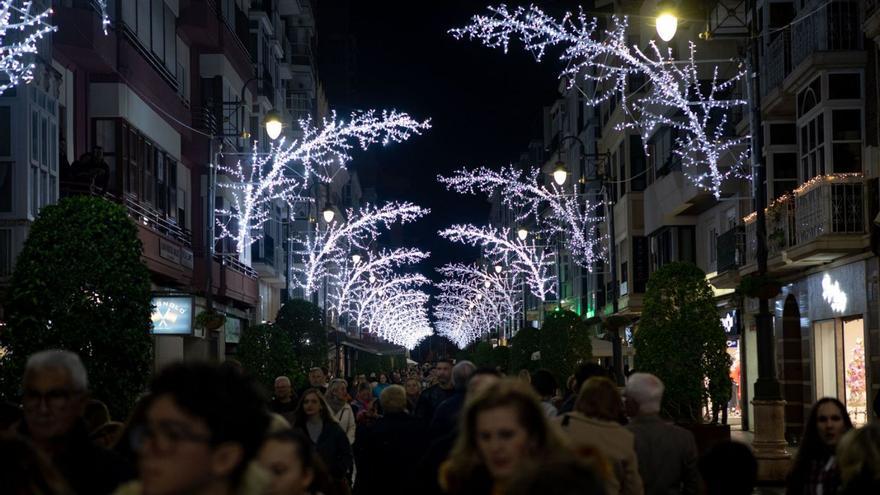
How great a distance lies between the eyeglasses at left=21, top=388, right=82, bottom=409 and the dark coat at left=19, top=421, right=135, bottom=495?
145 mm

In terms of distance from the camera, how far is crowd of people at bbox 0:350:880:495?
3986 mm

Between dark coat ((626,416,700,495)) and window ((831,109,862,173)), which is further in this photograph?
window ((831,109,862,173))

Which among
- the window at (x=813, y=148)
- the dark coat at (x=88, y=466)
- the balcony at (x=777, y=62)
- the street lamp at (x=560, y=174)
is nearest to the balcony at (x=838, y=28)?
the window at (x=813, y=148)

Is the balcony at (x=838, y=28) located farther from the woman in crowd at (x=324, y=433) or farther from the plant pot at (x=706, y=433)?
the woman in crowd at (x=324, y=433)

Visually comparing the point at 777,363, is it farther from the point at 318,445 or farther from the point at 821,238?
the point at 318,445

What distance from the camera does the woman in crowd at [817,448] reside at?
28.6ft

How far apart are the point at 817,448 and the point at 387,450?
14.3 feet

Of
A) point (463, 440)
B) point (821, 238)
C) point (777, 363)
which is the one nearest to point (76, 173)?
point (821, 238)

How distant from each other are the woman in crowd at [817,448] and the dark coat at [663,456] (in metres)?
0.69

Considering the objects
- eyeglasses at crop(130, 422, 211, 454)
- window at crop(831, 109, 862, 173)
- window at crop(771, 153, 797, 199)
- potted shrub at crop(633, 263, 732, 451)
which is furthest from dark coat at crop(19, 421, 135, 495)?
window at crop(771, 153, 797, 199)

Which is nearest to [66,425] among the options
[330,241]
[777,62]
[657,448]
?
[657,448]

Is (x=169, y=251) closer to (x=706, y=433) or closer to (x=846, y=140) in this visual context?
(x=846, y=140)

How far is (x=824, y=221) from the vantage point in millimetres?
28891

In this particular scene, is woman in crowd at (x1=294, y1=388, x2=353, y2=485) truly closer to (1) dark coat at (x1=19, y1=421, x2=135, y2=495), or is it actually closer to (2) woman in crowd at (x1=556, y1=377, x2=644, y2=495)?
(2) woman in crowd at (x1=556, y1=377, x2=644, y2=495)
